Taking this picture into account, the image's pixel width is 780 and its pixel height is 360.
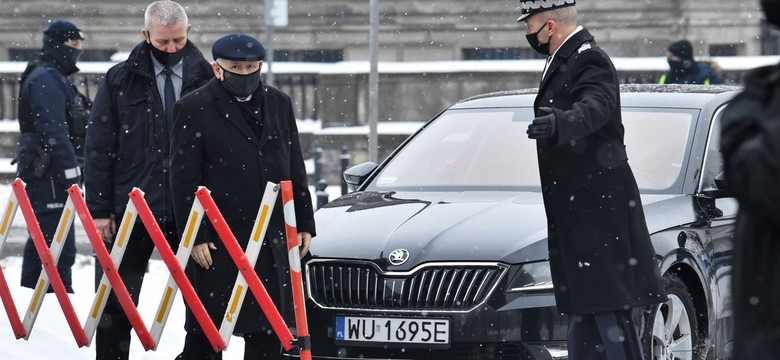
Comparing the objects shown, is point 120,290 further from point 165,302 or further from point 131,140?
point 131,140

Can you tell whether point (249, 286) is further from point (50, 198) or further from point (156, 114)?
point (50, 198)

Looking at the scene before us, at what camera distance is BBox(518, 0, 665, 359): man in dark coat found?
5164 millimetres

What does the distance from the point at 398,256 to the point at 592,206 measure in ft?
4.03

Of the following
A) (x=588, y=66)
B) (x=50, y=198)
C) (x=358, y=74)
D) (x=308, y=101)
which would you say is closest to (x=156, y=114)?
(x=588, y=66)

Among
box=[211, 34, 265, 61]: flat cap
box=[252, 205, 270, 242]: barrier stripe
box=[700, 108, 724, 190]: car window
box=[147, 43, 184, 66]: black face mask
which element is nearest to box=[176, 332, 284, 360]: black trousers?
box=[252, 205, 270, 242]: barrier stripe

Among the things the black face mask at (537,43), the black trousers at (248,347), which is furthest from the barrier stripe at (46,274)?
the black face mask at (537,43)

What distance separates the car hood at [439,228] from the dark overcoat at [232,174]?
349 mm

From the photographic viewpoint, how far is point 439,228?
6387 mm

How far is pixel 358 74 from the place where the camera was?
74.5 feet

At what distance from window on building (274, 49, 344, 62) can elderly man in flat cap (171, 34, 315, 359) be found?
82.5 feet

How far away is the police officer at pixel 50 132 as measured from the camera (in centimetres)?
941

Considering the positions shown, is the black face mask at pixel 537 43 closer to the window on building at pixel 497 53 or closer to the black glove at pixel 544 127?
the black glove at pixel 544 127

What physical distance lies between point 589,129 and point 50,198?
18.0 ft

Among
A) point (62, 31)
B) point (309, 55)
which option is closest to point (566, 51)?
point (62, 31)
